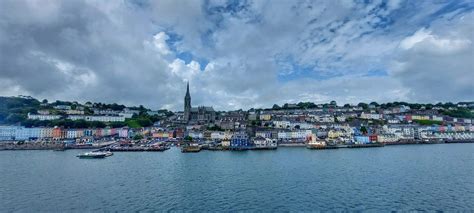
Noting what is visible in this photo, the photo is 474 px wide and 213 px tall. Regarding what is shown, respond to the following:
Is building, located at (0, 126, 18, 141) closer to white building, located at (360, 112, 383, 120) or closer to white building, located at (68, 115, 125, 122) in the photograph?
white building, located at (68, 115, 125, 122)

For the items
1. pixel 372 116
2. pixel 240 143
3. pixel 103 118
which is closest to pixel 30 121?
pixel 103 118

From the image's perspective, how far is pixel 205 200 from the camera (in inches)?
608

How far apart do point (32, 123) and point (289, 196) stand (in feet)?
263

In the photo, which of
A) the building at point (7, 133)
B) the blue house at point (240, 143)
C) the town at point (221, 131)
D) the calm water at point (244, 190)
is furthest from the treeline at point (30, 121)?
the calm water at point (244, 190)

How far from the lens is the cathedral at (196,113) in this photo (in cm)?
9275

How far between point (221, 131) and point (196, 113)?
79.9 feet

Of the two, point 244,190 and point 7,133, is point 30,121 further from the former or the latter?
point 244,190

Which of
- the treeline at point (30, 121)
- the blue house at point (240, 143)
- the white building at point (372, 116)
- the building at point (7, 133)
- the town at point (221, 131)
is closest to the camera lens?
the blue house at point (240, 143)

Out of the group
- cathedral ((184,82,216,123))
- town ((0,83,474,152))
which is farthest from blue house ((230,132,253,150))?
cathedral ((184,82,216,123))

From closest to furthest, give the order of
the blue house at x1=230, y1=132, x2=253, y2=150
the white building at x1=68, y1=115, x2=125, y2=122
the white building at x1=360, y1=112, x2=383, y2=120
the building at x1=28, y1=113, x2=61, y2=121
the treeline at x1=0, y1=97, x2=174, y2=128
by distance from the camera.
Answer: the blue house at x1=230, y1=132, x2=253, y2=150 < the treeline at x1=0, y1=97, x2=174, y2=128 < the building at x1=28, y1=113, x2=61, y2=121 < the white building at x1=68, y1=115, x2=125, y2=122 < the white building at x1=360, y1=112, x2=383, y2=120

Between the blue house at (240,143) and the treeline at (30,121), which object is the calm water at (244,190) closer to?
the blue house at (240,143)

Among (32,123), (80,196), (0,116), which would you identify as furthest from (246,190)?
(0,116)

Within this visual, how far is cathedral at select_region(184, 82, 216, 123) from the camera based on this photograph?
92.8 meters

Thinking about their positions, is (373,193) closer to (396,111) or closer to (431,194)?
(431,194)
